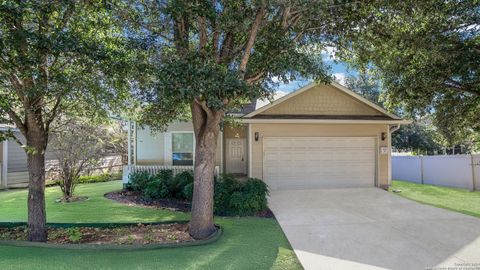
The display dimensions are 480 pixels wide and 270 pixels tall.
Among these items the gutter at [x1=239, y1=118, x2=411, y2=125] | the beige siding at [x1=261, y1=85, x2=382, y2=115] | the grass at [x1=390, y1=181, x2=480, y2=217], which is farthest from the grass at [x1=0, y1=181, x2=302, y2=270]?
the grass at [x1=390, y1=181, x2=480, y2=217]

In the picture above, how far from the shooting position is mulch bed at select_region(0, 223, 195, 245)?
24.2 feet

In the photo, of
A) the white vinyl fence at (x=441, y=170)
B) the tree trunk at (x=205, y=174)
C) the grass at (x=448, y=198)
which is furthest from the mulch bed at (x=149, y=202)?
the white vinyl fence at (x=441, y=170)

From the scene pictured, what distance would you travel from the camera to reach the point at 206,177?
26.3 ft

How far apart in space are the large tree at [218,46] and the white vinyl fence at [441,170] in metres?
11.7

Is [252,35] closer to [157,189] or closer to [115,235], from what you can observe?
[115,235]

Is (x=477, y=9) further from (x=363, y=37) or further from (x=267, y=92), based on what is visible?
(x=267, y=92)

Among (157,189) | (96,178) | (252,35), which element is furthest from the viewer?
(96,178)

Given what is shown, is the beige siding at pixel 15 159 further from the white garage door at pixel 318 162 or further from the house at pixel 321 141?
the white garage door at pixel 318 162

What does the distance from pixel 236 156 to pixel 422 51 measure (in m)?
10.0

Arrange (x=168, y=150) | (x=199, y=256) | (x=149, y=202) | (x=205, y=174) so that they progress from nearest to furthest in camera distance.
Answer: (x=199, y=256)
(x=205, y=174)
(x=149, y=202)
(x=168, y=150)

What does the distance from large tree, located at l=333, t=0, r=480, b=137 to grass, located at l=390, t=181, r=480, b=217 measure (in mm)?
3228

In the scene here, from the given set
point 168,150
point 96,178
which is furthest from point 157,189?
point 96,178

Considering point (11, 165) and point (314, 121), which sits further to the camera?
point (11, 165)

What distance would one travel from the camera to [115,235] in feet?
25.8
